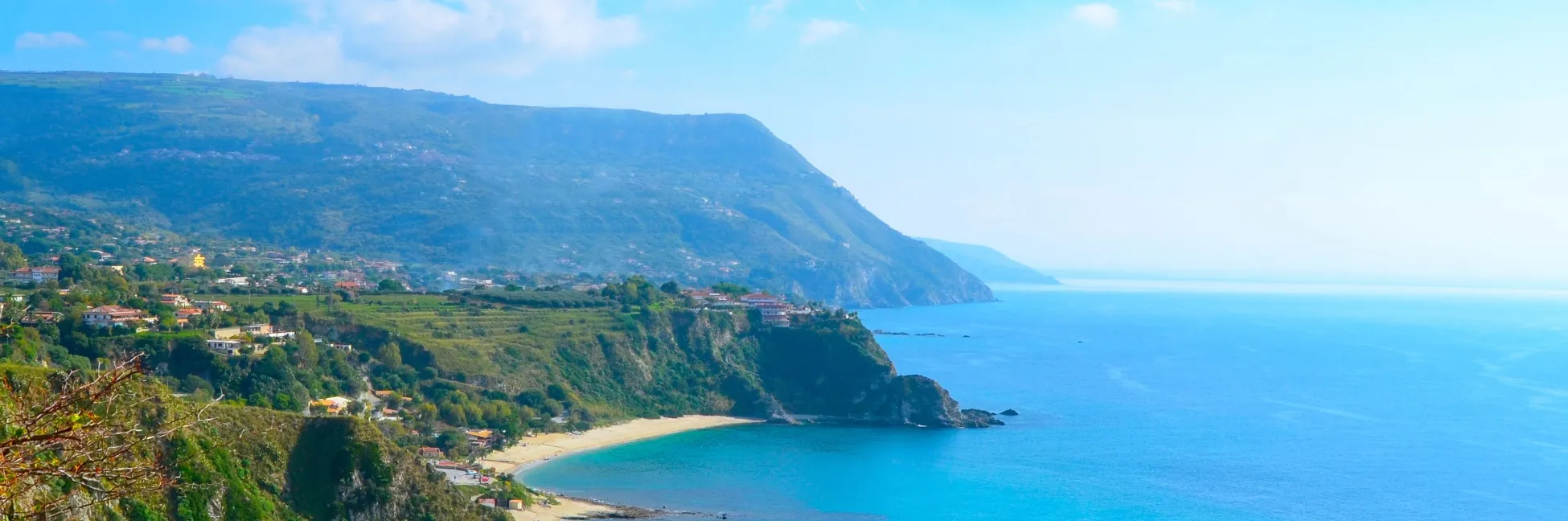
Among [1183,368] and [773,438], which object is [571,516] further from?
[1183,368]

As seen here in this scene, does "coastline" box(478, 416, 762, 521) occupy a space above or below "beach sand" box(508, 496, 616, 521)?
below

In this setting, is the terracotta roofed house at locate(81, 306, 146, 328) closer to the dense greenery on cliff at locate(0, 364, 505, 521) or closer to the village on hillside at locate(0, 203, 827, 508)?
the village on hillside at locate(0, 203, 827, 508)

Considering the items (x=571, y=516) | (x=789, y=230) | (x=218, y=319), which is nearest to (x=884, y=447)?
(x=571, y=516)

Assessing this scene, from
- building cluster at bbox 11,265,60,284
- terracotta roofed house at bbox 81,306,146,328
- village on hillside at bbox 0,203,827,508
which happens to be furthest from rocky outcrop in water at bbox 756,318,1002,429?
building cluster at bbox 11,265,60,284

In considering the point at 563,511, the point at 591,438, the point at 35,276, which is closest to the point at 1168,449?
the point at 591,438

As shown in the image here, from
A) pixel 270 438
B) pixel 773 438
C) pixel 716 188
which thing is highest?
pixel 716 188

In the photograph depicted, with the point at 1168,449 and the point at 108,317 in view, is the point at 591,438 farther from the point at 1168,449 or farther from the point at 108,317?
the point at 1168,449
